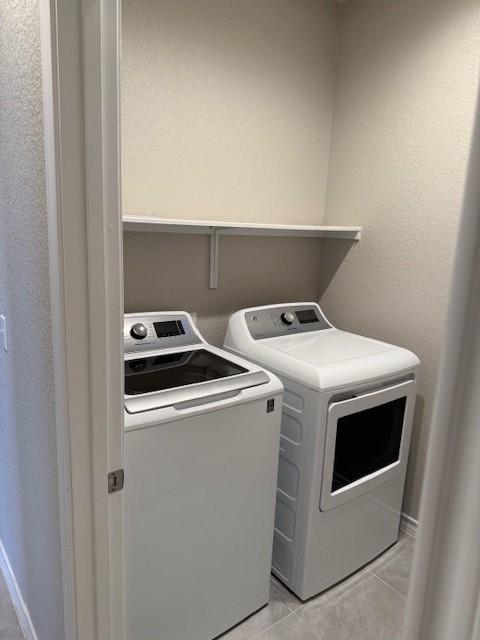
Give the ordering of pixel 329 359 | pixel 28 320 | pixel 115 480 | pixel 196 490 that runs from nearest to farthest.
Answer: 1. pixel 115 480
2. pixel 28 320
3. pixel 196 490
4. pixel 329 359

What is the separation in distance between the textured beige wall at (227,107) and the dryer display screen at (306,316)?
50 cm

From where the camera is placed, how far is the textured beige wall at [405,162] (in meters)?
1.91

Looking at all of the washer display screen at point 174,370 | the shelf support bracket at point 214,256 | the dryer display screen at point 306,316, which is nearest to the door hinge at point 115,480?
the washer display screen at point 174,370

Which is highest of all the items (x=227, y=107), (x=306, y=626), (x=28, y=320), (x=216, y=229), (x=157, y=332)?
(x=227, y=107)

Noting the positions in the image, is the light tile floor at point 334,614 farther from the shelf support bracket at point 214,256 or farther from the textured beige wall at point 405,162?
the shelf support bracket at point 214,256

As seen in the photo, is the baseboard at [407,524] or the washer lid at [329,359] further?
the baseboard at [407,524]

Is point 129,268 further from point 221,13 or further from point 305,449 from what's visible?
point 221,13

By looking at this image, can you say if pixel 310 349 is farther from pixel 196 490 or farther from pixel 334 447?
pixel 196 490

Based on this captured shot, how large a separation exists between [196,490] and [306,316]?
1.18 meters

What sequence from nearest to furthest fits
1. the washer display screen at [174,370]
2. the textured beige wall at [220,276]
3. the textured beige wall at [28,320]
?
the textured beige wall at [28,320] < the washer display screen at [174,370] < the textured beige wall at [220,276]

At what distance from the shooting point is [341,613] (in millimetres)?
1798

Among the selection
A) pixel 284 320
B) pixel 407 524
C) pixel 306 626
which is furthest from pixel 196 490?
pixel 407 524

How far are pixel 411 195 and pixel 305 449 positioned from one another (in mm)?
1268

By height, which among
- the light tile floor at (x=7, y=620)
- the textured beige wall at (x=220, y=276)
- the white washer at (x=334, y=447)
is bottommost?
the light tile floor at (x=7, y=620)
